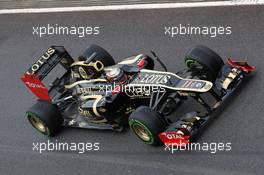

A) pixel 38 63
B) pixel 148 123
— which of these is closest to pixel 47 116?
pixel 38 63

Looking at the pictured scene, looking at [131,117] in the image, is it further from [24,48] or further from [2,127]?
[24,48]

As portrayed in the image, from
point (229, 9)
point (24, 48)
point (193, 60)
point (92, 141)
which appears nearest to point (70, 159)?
point (92, 141)

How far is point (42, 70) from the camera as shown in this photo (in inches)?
332

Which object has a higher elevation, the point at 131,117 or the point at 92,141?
the point at 131,117

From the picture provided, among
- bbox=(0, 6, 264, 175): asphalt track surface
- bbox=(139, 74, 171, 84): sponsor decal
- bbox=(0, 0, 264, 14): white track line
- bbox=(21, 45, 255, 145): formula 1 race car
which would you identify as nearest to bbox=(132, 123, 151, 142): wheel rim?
bbox=(21, 45, 255, 145): formula 1 race car

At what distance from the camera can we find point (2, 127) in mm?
8852

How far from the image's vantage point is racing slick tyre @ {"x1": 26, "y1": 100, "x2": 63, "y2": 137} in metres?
8.01

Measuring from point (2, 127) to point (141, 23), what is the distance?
348 cm

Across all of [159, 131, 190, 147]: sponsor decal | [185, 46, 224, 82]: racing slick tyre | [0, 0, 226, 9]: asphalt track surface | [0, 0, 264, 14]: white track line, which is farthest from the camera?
[0, 0, 226, 9]: asphalt track surface

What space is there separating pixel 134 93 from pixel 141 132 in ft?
2.05

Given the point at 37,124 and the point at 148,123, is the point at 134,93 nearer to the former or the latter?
the point at 148,123

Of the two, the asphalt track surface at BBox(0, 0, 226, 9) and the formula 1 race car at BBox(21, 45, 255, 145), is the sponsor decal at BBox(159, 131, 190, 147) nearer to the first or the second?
the formula 1 race car at BBox(21, 45, 255, 145)

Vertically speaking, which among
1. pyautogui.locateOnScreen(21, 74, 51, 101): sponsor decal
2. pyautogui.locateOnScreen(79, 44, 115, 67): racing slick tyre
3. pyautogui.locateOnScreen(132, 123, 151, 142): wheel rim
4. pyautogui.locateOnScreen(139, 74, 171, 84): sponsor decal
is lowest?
pyautogui.locateOnScreen(132, 123, 151, 142): wheel rim

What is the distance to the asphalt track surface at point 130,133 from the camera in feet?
23.7
